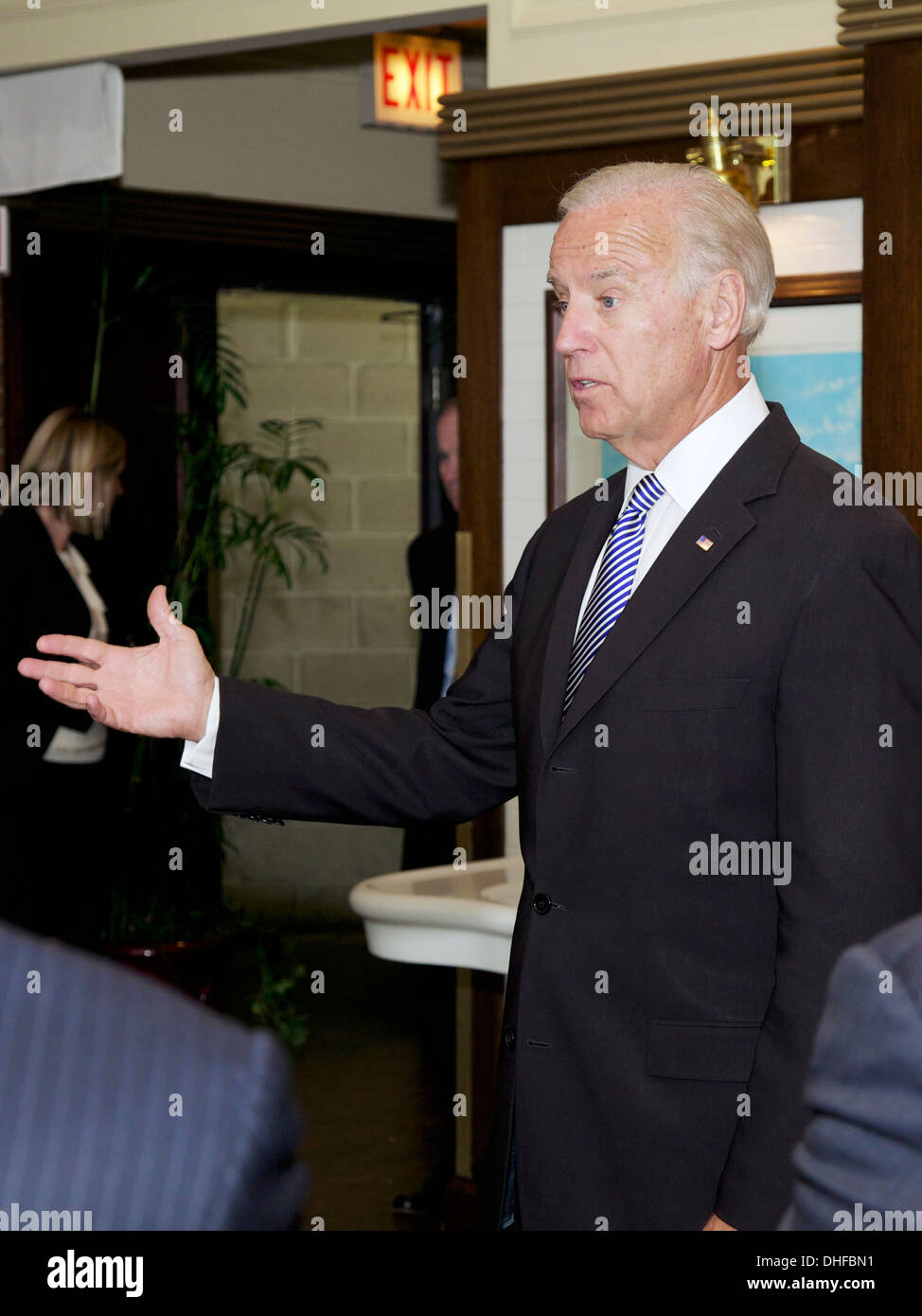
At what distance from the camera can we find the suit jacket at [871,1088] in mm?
744

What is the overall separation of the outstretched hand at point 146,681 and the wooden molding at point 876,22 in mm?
1768

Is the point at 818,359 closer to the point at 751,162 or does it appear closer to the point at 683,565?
the point at 751,162

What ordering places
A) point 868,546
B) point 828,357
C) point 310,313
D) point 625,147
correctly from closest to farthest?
point 868,546 → point 828,357 → point 625,147 → point 310,313

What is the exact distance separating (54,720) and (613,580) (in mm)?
2705

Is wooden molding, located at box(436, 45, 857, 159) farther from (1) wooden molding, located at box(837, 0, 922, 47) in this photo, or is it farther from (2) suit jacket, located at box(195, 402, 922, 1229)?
(2) suit jacket, located at box(195, 402, 922, 1229)

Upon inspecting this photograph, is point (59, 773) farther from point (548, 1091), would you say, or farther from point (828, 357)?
point (548, 1091)

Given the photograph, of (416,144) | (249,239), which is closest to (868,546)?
(249,239)

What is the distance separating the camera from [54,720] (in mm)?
Result: 4258

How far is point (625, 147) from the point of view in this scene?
362cm

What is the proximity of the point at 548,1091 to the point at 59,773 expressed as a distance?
294cm
